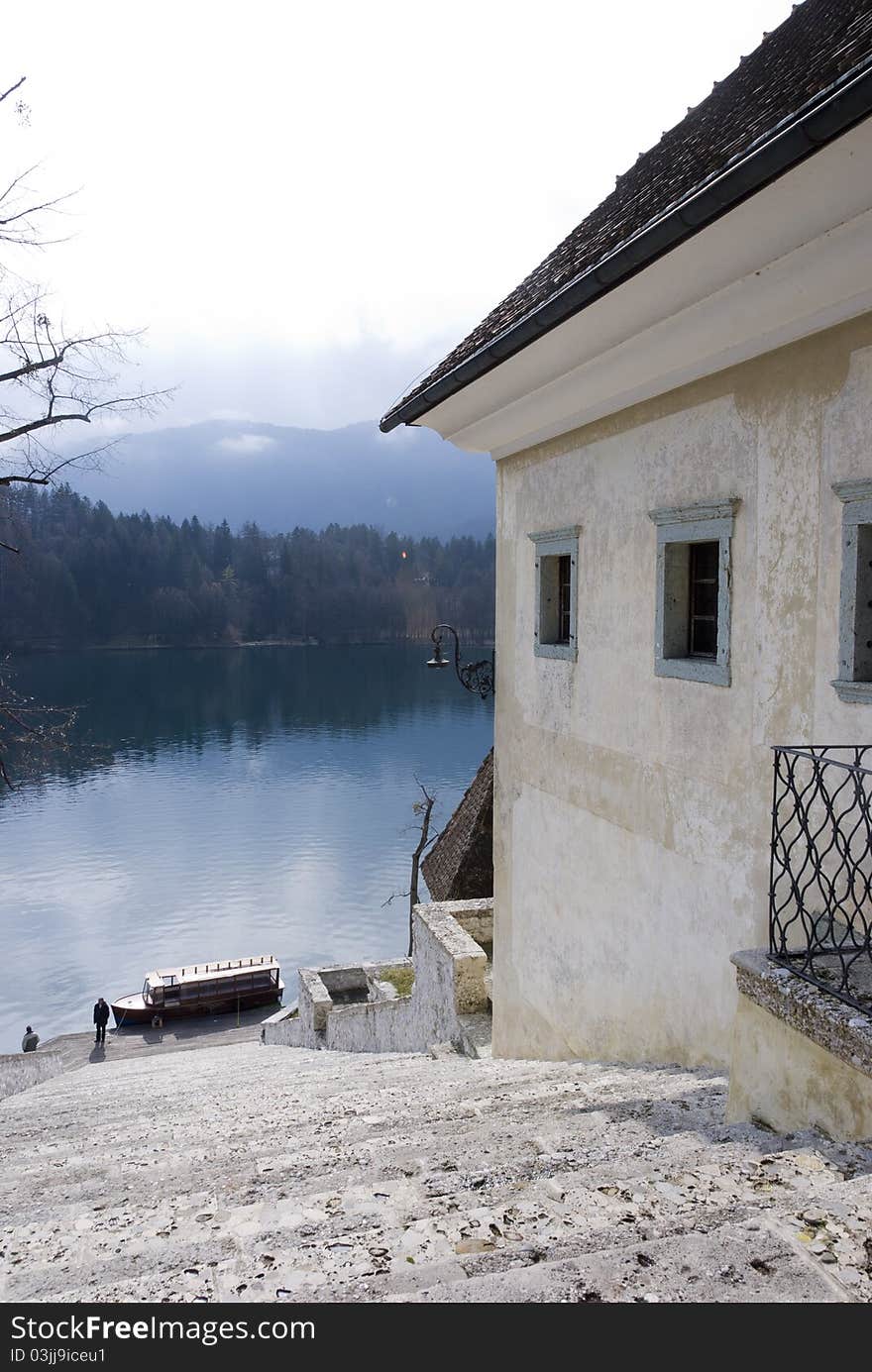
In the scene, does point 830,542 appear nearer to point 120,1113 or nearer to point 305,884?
point 120,1113

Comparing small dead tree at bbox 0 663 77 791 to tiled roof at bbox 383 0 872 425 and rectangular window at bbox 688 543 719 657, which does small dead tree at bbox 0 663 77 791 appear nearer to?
tiled roof at bbox 383 0 872 425

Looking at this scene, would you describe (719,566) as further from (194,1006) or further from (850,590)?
(194,1006)

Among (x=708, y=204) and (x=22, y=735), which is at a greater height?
(x=708, y=204)

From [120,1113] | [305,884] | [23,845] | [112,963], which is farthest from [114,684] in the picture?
[120,1113]

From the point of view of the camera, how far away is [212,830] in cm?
5306

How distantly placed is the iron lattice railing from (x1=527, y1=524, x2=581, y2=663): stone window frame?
8.71 ft

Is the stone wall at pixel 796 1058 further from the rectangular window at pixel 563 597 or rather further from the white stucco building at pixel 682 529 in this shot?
the rectangular window at pixel 563 597

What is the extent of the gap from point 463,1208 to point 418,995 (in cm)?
959

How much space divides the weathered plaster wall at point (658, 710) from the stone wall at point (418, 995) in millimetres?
1586

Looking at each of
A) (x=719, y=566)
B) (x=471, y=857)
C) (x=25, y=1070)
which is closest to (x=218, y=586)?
(x=25, y=1070)

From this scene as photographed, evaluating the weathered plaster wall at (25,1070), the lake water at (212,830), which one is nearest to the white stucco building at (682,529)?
the weathered plaster wall at (25,1070)

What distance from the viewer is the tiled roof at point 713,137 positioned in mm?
4121

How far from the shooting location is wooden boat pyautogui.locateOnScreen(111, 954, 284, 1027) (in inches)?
1161

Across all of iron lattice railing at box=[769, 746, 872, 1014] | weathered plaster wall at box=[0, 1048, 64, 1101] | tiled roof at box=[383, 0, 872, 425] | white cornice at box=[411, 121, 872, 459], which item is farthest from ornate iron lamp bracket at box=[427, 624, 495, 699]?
weathered plaster wall at box=[0, 1048, 64, 1101]
